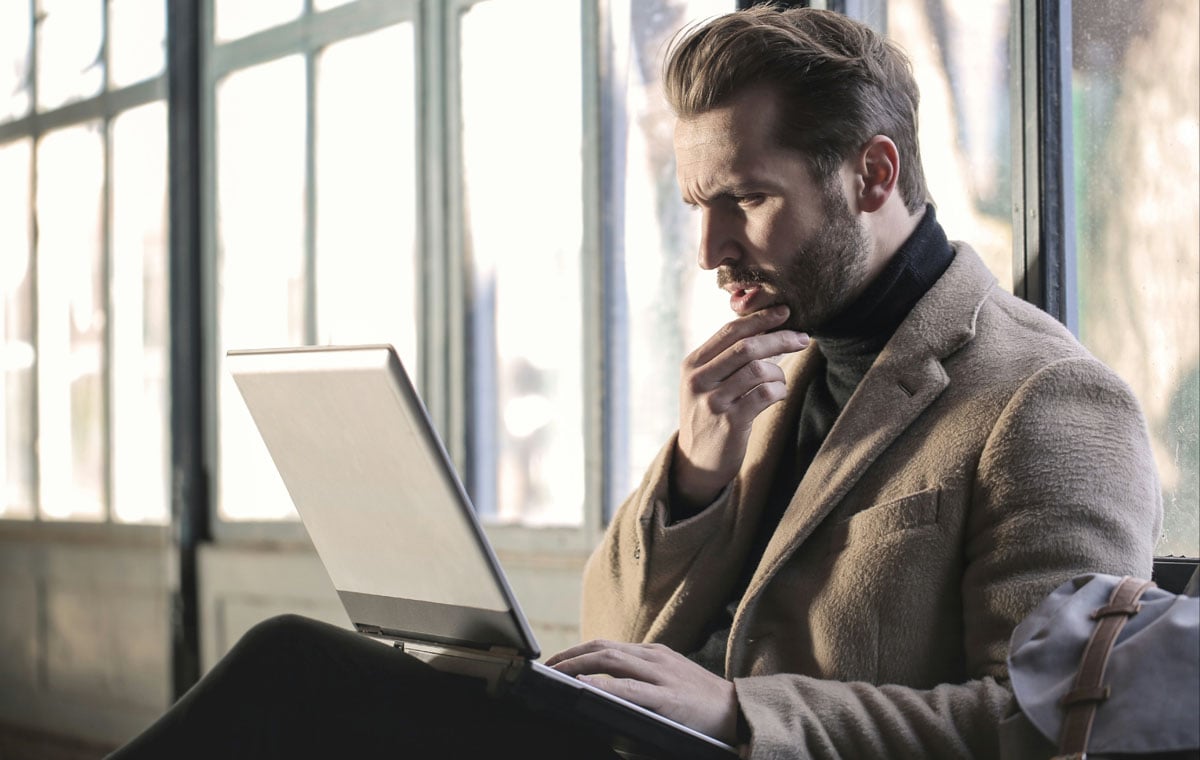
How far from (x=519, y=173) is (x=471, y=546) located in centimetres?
233

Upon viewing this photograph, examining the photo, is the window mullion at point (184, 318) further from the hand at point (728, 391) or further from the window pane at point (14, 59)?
the hand at point (728, 391)

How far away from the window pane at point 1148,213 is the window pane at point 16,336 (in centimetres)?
444

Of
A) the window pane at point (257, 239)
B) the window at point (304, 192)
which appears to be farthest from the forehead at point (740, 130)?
the window pane at point (257, 239)

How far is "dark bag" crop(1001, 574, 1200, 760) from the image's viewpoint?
39.6 inches

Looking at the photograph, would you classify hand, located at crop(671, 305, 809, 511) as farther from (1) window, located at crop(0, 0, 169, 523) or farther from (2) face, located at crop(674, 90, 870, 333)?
(1) window, located at crop(0, 0, 169, 523)

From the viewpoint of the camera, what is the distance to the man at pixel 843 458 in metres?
1.39

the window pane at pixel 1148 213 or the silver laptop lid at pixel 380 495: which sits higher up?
the window pane at pixel 1148 213

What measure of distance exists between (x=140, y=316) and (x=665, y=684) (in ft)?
12.4

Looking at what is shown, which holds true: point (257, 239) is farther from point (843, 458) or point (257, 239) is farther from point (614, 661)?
point (614, 661)

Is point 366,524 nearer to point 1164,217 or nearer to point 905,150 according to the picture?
point 905,150

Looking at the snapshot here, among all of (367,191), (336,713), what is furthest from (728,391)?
(367,191)

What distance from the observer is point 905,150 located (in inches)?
69.6

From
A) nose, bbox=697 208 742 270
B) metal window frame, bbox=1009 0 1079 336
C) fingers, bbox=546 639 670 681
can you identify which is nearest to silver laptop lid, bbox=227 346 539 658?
fingers, bbox=546 639 670 681

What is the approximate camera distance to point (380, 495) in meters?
1.36
